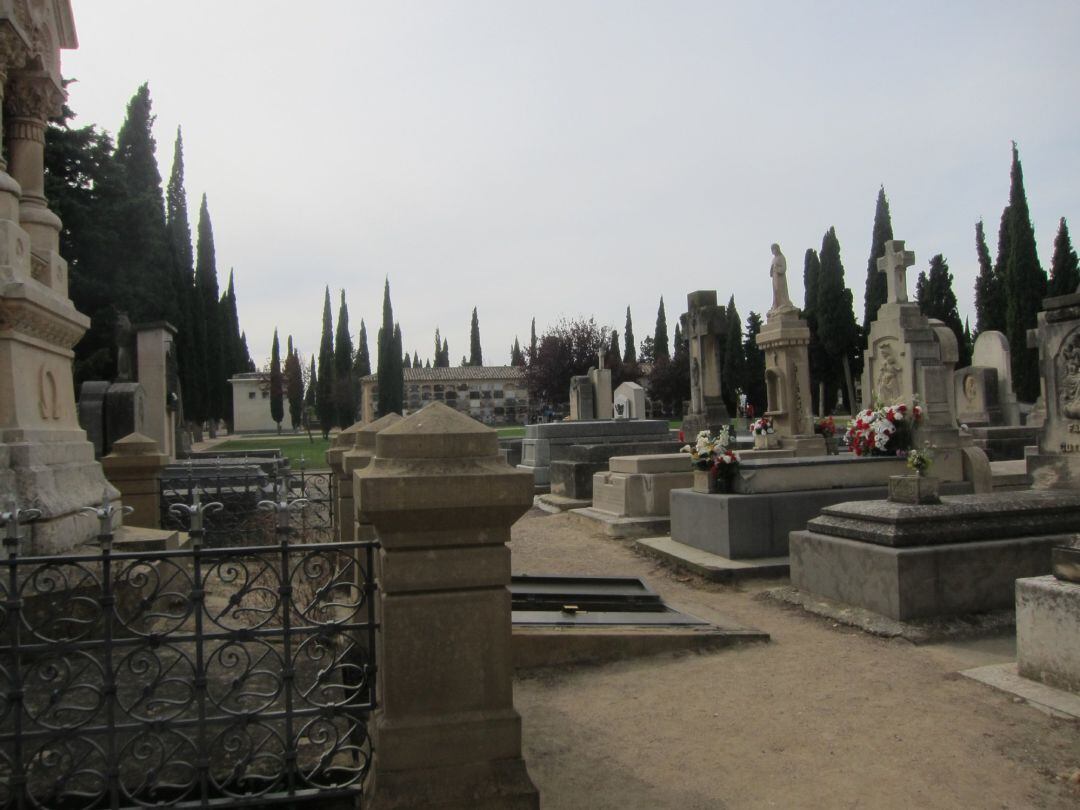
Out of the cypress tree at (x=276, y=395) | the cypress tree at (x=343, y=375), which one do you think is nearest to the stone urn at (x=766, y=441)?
the cypress tree at (x=343, y=375)

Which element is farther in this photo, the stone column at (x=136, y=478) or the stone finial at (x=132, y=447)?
the stone finial at (x=132, y=447)

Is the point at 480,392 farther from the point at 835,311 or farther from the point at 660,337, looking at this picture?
the point at 835,311

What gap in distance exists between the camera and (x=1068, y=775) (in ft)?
10.9

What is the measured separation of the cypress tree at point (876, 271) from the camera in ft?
135

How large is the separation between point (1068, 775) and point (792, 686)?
1.51 m

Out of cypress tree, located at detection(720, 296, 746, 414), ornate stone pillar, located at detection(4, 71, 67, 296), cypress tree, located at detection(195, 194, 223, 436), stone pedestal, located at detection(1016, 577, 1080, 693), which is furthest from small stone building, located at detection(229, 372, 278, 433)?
stone pedestal, located at detection(1016, 577, 1080, 693)

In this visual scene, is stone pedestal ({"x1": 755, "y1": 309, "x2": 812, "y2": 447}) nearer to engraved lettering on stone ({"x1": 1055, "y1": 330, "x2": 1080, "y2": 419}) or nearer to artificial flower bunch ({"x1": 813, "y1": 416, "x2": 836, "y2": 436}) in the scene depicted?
artificial flower bunch ({"x1": 813, "y1": 416, "x2": 836, "y2": 436})

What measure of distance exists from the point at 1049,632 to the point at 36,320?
687cm

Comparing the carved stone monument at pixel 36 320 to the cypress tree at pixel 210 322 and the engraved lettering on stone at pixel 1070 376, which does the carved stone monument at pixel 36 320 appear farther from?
the cypress tree at pixel 210 322

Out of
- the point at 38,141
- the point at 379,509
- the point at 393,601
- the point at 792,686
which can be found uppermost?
the point at 38,141

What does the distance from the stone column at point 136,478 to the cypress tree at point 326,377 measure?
41323 millimetres

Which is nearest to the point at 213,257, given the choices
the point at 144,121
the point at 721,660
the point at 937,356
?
the point at 144,121

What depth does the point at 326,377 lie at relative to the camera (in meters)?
54.4

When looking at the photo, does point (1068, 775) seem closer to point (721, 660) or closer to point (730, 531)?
point (721, 660)
